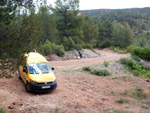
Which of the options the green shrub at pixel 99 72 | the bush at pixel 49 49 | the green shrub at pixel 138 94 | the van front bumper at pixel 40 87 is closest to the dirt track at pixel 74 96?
the van front bumper at pixel 40 87

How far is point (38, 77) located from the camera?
8539 millimetres

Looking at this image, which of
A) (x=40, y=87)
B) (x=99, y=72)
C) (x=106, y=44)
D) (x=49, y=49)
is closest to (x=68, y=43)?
(x=49, y=49)

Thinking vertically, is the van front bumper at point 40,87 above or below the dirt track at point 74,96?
above

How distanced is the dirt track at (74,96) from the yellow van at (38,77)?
0.37 meters

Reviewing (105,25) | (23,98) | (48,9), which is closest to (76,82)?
(23,98)

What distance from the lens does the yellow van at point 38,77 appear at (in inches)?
324

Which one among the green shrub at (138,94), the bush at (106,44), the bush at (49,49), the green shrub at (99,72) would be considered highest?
the bush at (49,49)

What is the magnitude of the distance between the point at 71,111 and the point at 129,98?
4201 mm

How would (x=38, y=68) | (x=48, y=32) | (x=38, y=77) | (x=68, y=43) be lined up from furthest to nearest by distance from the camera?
1. (x=68, y=43)
2. (x=48, y=32)
3. (x=38, y=68)
4. (x=38, y=77)

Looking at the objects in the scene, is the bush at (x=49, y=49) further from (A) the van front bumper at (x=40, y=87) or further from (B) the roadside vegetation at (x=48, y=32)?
(A) the van front bumper at (x=40, y=87)

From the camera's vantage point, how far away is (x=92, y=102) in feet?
26.6

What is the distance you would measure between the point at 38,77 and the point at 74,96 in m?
2.16

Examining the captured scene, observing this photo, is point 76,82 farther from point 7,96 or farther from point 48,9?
point 48,9

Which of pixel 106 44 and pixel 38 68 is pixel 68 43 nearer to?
pixel 38 68
